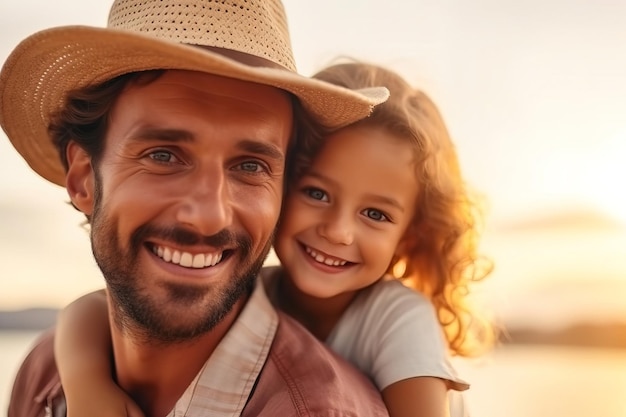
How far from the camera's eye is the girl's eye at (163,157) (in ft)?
5.37

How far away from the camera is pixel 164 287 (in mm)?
1646

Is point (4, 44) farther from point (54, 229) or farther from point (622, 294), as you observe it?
point (622, 294)

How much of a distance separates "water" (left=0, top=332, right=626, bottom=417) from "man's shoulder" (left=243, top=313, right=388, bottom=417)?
7.40 ft

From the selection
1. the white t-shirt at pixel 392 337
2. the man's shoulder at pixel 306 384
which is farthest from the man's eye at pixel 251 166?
the white t-shirt at pixel 392 337

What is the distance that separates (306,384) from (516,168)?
3.25 m

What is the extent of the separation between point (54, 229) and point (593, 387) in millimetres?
3795

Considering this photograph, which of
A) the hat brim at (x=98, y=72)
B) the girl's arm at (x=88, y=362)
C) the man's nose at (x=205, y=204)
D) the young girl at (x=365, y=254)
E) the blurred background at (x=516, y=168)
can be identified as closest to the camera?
the hat brim at (x=98, y=72)

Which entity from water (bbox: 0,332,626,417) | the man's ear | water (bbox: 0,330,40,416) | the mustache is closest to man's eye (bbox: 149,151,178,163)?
the mustache

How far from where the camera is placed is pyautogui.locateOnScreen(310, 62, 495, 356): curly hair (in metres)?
2.01

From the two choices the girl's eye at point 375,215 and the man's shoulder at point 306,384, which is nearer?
the man's shoulder at point 306,384

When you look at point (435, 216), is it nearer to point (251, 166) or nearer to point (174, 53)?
point (251, 166)

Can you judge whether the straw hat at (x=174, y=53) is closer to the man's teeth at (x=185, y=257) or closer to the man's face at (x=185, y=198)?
the man's face at (x=185, y=198)

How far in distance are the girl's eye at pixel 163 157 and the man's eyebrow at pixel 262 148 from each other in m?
0.15

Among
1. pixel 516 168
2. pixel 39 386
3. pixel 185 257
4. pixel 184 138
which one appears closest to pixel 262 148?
pixel 184 138
